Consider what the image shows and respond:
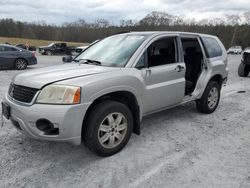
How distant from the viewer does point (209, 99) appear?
569cm

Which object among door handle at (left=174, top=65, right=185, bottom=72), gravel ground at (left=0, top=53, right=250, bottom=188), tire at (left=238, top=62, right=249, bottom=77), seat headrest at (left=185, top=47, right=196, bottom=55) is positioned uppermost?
seat headrest at (left=185, top=47, right=196, bottom=55)

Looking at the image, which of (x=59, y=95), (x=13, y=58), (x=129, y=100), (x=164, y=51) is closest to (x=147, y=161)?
(x=129, y=100)

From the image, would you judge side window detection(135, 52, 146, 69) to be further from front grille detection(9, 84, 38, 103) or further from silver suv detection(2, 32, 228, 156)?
front grille detection(9, 84, 38, 103)

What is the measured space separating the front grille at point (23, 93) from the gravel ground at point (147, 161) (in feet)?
2.76

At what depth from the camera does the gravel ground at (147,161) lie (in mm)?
3094

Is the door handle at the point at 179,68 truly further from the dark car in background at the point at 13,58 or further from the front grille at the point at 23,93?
the dark car in background at the point at 13,58

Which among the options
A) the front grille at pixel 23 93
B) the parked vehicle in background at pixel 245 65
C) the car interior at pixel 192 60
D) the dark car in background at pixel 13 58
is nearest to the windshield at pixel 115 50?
the front grille at pixel 23 93

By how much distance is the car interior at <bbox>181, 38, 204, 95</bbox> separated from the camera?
5523 mm

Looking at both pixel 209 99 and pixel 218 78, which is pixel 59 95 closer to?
pixel 209 99

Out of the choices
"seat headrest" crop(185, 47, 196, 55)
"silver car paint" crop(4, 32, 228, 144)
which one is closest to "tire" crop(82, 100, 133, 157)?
"silver car paint" crop(4, 32, 228, 144)

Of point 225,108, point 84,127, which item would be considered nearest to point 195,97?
point 225,108

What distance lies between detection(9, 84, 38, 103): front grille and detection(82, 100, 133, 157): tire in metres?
0.76

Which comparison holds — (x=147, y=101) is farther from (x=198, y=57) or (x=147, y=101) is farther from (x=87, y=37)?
(x=87, y=37)

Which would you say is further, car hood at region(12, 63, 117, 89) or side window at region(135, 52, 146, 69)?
side window at region(135, 52, 146, 69)
